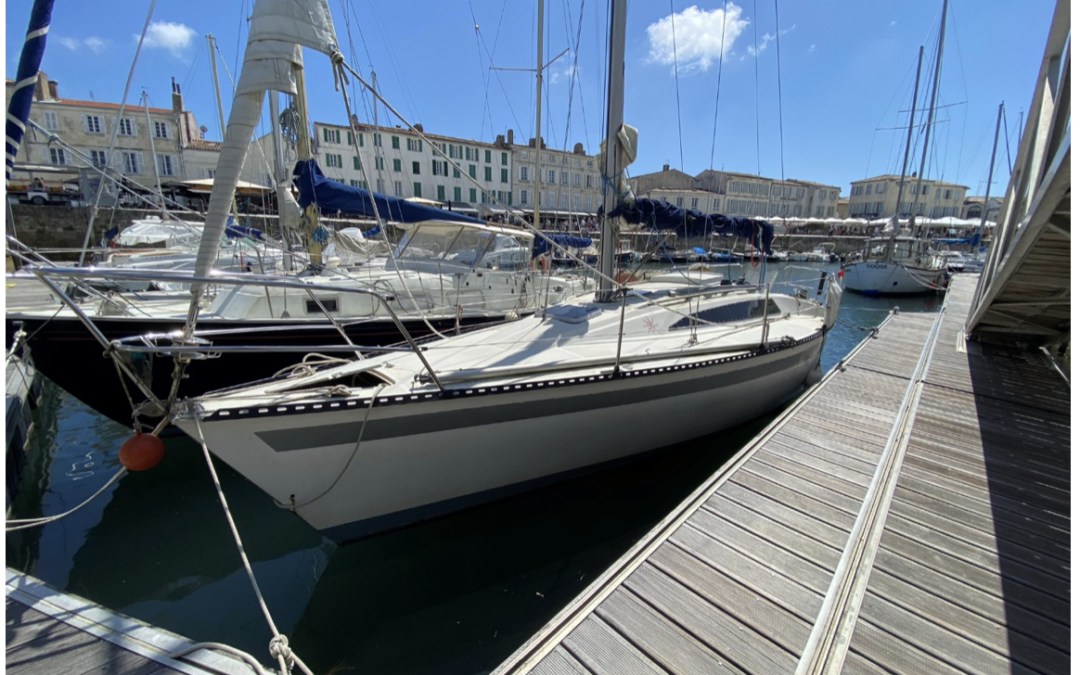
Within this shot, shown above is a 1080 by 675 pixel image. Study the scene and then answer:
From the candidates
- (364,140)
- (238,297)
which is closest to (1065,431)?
(238,297)

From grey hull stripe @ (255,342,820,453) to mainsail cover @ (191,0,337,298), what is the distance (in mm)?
1337

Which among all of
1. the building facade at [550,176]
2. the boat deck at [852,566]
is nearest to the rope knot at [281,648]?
the boat deck at [852,566]

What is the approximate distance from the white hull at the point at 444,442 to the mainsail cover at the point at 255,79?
1343 mm

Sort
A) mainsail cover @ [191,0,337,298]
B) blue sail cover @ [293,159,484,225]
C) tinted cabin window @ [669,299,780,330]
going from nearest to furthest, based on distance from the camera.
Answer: mainsail cover @ [191,0,337,298] → tinted cabin window @ [669,299,780,330] → blue sail cover @ [293,159,484,225]

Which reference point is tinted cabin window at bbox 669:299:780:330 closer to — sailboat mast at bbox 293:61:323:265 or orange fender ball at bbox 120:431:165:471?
orange fender ball at bbox 120:431:165:471

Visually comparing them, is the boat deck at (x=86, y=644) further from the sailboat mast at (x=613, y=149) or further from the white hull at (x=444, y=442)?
the sailboat mast at (x=613, y=149)

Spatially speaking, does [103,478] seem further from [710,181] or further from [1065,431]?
[710,181]

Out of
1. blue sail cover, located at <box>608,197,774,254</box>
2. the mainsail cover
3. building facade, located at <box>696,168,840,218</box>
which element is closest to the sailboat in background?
blue sail cover, located at <box>608,197,774,254</box>

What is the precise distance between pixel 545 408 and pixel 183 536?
4193mm

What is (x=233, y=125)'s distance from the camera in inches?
137

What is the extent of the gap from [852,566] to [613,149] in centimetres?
574

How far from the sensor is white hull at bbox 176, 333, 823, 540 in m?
3.79

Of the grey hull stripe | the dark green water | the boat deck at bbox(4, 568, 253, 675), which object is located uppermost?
the grey hull stripe

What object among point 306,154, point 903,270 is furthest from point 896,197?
point 306,154
